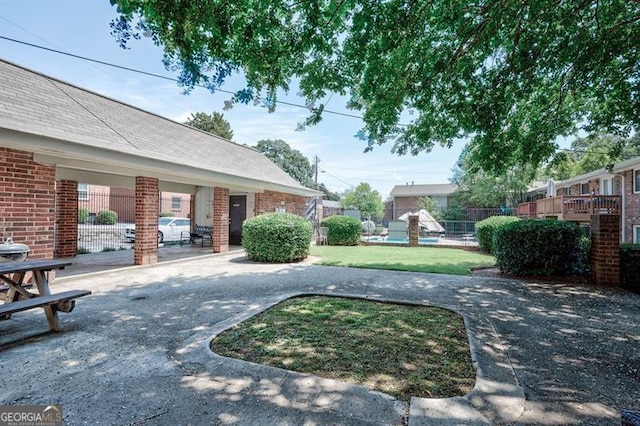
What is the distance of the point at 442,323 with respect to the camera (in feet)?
14.4

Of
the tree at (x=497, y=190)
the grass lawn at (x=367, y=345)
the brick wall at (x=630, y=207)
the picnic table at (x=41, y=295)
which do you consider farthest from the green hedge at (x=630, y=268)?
the tree at (x=497, y=190)

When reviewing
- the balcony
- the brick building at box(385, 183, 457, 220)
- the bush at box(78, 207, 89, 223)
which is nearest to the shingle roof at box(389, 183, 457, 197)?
the brick building at box(385, 183, 457, 220)

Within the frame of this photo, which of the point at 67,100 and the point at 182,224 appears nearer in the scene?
the point at 67,100

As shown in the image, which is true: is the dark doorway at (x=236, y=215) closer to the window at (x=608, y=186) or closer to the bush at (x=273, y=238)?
the bush at (x=273, y=238)

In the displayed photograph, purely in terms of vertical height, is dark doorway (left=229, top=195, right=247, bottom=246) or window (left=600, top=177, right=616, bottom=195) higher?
window (left=600, top=177, right=616, bottom=195)

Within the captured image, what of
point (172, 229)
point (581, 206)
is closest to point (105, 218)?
point (172, 229)

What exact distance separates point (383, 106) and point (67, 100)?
8312 mm

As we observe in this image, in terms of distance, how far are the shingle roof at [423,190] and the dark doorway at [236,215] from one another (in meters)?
25.4

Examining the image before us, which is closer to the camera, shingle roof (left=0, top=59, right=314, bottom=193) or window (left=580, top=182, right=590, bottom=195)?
shingle roof (left=0, top=59, right=314, bottom=193)

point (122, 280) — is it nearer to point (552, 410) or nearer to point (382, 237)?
point (552, 410)

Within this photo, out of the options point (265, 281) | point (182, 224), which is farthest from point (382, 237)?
point (265, 281)

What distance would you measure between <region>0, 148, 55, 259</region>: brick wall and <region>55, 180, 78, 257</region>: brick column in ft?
15.5

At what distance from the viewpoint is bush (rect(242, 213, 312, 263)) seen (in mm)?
10180

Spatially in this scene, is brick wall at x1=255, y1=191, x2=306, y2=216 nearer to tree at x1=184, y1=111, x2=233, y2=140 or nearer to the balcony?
the balcony
